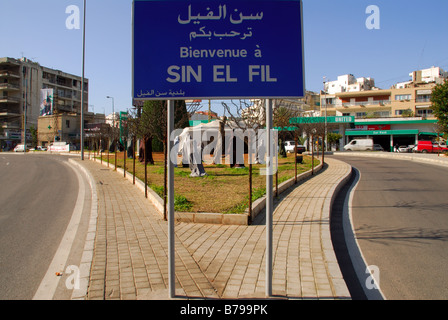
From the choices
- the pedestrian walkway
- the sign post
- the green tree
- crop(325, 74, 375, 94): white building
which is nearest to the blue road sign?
the sign post

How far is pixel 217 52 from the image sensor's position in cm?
371

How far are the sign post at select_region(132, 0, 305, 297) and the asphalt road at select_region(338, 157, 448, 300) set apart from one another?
1948mm

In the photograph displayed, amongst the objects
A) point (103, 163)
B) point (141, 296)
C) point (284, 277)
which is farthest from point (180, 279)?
point (103, 163)

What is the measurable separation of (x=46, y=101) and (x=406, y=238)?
74.1 meters

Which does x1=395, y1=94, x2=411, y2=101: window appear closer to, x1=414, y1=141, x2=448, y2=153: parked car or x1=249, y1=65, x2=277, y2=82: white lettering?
x1=414, y1=141, x2=448, y2=153: parked car

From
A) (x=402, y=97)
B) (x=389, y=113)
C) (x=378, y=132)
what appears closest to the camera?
(x=378, y=132)

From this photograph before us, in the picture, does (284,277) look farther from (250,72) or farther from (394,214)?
(394,214)

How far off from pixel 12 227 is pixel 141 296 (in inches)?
195

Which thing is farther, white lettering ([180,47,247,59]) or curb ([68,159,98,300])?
curb ([68,159,98,300])

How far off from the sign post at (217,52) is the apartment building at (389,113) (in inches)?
2124

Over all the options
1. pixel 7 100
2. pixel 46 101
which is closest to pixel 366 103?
pixel 46 101

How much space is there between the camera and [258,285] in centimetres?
405

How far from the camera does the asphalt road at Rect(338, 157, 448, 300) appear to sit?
4.42m

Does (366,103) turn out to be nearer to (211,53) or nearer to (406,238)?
(406,238)
